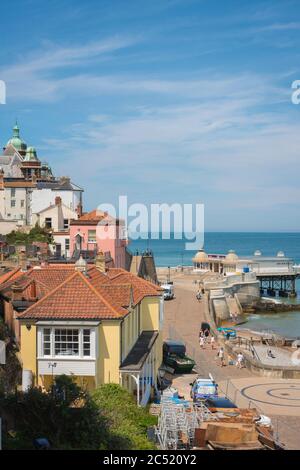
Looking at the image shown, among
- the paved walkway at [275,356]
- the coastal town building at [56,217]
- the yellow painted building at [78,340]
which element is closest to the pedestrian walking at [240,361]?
the paved walkway at [275,356]

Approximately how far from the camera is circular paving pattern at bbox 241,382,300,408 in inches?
1096

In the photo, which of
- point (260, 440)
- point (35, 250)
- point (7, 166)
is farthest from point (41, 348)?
point (7, 166)

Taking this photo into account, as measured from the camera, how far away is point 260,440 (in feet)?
61.3

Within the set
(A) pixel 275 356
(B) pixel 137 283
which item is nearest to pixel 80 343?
(B) pixel 137 283

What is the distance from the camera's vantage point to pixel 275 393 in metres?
29.5

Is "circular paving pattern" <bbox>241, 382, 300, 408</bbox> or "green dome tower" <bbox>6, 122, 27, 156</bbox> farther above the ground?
"green dome tower" <bbox>6, 122, 27, 156</bbox>

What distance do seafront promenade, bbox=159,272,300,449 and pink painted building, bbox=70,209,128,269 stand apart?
601cm

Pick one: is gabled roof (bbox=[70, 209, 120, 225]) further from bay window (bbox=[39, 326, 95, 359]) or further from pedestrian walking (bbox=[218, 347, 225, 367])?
bay window (bbox=[39, 326, 95, 359])

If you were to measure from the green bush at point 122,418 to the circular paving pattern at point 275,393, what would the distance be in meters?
8.71

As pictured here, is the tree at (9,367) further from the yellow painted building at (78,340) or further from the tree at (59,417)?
the tree at (59,417)

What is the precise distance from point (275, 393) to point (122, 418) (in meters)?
13.1

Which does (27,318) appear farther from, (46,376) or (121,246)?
(121,246)

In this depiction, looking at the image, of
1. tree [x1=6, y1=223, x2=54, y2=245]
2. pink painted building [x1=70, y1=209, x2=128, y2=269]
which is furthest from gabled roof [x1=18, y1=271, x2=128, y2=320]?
tree [x1=6, y1=223, x2=54, y2=245]
